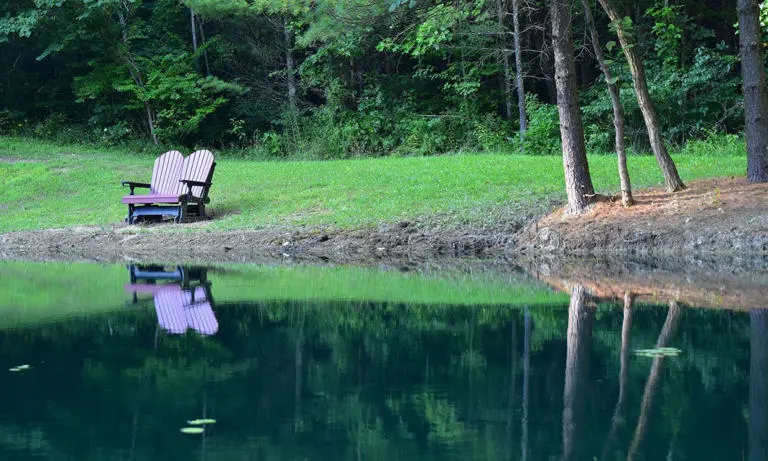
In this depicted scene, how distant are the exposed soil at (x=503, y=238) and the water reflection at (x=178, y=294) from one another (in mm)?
1613

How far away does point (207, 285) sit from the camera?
8.75 meters

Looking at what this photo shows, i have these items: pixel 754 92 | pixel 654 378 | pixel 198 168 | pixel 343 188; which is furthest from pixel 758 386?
pixel 198 168

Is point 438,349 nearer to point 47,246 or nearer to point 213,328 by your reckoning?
point 213,328

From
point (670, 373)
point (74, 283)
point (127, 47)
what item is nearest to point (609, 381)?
point (670, 373)

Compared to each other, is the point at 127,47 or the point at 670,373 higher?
the point at 127,47

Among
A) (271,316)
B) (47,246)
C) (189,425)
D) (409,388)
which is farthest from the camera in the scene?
(47,246)

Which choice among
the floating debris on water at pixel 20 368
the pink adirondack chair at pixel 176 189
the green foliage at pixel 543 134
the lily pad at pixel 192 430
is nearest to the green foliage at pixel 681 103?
the green foliage at pixel 543 134

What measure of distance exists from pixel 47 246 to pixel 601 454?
1208cm

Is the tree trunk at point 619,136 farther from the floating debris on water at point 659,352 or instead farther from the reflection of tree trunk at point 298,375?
the floating debris on water at point 659,352

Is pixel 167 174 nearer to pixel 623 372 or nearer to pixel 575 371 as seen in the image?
pixel 575 371

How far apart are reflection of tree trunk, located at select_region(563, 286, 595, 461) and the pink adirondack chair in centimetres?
898

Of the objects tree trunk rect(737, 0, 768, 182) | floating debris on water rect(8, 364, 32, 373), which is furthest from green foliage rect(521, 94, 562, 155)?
floating debris on water rect(8, 364, 32, 373)

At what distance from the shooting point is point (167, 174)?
15586 millimetres

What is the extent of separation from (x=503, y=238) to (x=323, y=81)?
16.1 meters
